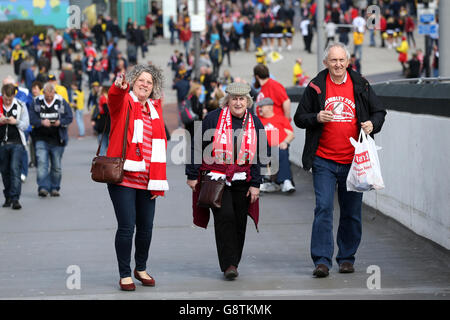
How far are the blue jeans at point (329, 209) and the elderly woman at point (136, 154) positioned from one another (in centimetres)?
129

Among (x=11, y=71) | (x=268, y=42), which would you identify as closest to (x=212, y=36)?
(x=268, y=42)

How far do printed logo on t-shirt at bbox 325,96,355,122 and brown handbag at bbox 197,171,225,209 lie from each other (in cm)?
102

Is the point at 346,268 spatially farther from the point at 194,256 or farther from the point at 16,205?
the point at 16,205

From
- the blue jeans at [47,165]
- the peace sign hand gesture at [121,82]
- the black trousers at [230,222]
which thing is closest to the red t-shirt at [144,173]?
the peace sign hand gesture at [121,82]

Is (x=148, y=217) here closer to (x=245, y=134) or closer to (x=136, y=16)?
(x=245, y=134)

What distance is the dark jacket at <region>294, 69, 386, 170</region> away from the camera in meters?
7.95

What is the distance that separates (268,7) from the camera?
52125mm

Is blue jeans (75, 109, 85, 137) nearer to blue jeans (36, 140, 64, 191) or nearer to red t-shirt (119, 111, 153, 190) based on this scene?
blue jeans (36, 140, 64, 191)

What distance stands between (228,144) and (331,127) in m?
0.82

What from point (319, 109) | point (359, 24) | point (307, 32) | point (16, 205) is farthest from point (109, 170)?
point (307, 32)

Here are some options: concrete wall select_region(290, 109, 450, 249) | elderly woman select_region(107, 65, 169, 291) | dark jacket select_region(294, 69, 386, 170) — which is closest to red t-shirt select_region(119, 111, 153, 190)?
elderly woman select_region(107, 65, 169, 291)

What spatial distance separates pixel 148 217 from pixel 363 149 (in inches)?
67.0

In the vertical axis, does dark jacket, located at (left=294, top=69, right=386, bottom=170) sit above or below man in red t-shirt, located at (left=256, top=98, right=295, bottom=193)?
above

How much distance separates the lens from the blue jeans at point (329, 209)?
8.05 meters
